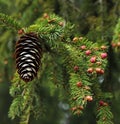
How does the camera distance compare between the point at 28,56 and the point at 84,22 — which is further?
the point at 84,22

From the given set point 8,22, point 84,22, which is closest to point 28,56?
point 8,22

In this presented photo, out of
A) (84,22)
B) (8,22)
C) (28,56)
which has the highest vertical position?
(84,22)

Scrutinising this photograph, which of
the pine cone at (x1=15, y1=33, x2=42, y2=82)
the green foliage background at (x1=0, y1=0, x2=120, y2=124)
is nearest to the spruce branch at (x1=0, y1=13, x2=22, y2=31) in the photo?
the pine cone at (x1=15, y1=33, x2=42, y2=82)

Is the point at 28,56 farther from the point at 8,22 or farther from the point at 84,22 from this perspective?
the point at 84,22

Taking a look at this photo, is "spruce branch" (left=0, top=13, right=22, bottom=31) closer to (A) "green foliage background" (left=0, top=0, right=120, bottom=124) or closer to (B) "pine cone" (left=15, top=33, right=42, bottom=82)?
(B) "pine cone" (left=15, top=33, right=42, bottom=82)

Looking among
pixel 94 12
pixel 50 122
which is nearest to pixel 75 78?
pixel 94 12

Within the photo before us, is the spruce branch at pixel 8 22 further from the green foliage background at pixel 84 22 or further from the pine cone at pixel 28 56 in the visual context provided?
the green foliage background at pixel 84 22

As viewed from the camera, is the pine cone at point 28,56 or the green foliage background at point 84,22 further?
the green foliage background at point 84,22

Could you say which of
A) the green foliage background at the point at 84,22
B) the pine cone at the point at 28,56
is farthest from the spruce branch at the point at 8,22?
the green foliage background at the point at 84,22

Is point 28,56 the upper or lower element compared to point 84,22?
lower
